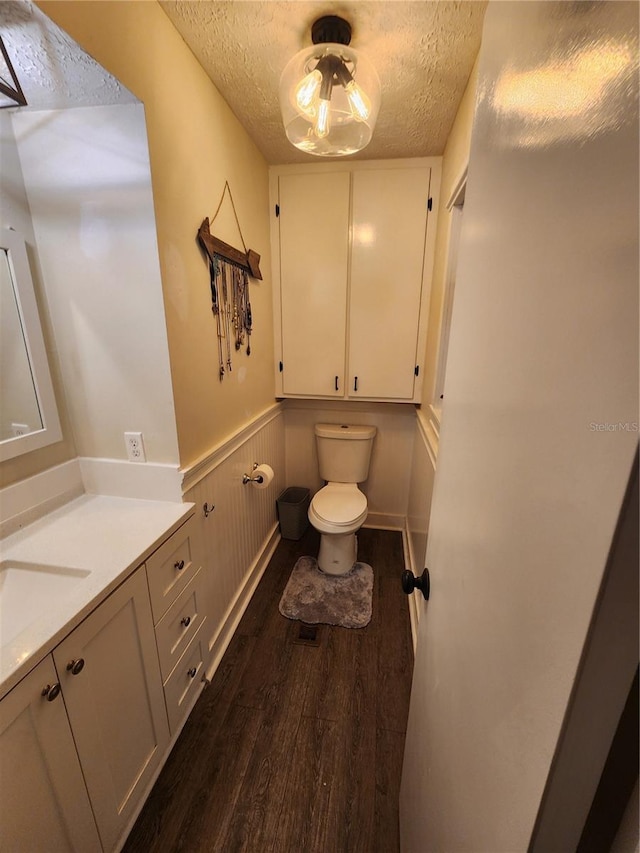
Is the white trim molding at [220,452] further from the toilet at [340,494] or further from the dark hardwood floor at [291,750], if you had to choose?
the dark hardwood floor at [291,750]

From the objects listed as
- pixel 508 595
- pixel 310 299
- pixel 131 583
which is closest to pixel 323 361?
pixel 310 299

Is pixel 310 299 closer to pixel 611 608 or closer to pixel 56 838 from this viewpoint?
pixel 611 608

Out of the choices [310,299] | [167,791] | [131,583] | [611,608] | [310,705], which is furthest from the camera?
[310,299]

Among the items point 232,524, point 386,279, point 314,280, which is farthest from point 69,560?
point 386,279

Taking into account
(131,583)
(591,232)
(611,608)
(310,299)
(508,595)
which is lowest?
(131,583)

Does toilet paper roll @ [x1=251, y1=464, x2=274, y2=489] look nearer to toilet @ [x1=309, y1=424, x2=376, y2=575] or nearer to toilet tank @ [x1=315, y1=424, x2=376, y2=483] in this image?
toilet @ [x1=309, y1=424, x2=376, y2=575]

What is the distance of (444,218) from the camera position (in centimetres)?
181

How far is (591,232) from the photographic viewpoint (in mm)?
281

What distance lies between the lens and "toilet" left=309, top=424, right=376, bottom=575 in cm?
199

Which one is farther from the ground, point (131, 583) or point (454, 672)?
point (454, 672)

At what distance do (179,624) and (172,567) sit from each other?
0.81 feet

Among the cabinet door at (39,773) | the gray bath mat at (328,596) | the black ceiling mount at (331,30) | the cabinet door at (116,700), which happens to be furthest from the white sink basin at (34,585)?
the black ceiling mount at (331,30)

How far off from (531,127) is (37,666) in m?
1.25

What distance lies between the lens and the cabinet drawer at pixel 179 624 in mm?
1153
